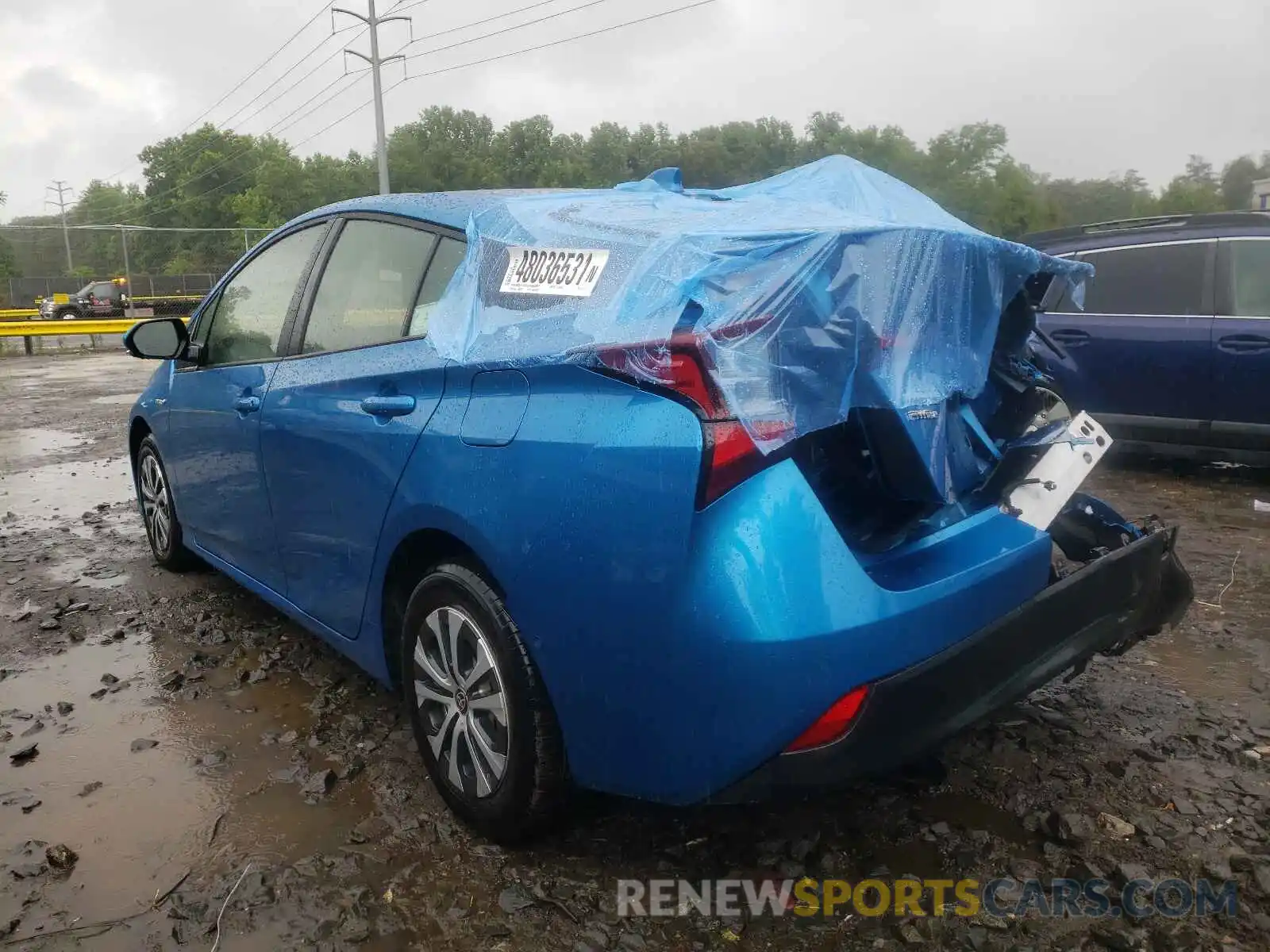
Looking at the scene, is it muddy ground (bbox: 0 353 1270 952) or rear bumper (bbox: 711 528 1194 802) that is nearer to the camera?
rear bumper (bbox: 711 528 1194 802)

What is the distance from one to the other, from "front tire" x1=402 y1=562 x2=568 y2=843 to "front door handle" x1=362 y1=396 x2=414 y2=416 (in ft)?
1.44

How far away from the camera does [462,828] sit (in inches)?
102

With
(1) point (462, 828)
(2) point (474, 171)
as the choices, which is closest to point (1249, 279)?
(1) point (462, 828)

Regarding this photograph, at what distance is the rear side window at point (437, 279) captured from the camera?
262cm

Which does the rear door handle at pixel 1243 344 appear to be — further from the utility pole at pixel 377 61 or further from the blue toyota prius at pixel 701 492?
the utility pole at pixel 377 61

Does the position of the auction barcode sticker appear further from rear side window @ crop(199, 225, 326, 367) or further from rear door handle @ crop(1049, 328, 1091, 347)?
rear door handle @ crop(1049, 328, 1091, 347)

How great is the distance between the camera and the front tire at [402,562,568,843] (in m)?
2.26

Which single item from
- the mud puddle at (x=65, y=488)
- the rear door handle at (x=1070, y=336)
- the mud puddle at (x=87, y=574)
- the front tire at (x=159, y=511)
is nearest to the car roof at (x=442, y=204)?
the front tire at (x=159, y=511)

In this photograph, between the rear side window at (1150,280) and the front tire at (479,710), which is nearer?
the front tire at (479,710)

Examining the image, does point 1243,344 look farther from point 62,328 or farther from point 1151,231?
point 62,328

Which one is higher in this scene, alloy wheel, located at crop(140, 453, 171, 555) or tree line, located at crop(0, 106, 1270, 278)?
tree line, located at crop(0, 106, 1270, 278)

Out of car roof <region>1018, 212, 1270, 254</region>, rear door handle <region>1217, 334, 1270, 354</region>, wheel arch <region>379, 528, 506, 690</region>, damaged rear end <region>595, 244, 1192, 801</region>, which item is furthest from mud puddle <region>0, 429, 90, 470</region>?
rear door handle <region>1217, 334, 1270, 354</region>

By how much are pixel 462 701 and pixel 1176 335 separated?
5.36m

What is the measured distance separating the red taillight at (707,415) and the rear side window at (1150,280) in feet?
15.8
